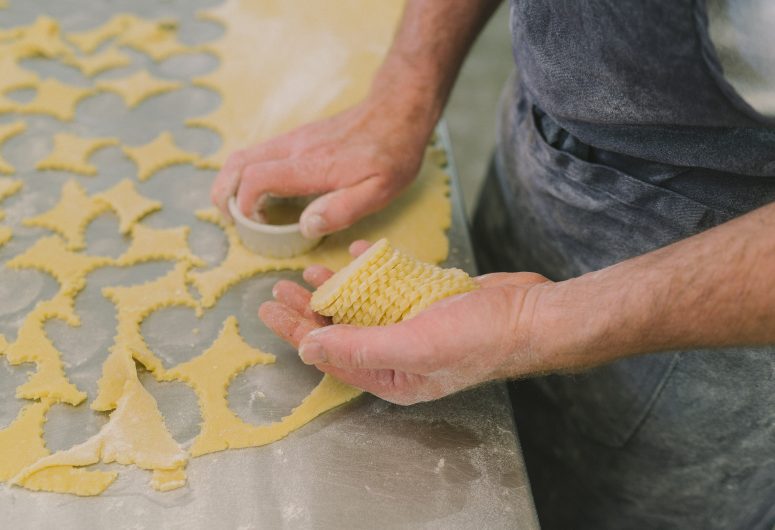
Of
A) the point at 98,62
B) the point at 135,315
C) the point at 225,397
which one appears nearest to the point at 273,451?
the point at 225,397

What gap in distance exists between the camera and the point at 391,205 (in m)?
1.55

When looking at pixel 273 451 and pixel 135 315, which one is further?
pixel 135 315

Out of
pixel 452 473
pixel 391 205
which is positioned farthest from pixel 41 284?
pixel 452 473

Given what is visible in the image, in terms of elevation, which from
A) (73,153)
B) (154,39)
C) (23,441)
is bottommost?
(23,441)

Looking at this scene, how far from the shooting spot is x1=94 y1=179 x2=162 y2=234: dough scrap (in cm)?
147

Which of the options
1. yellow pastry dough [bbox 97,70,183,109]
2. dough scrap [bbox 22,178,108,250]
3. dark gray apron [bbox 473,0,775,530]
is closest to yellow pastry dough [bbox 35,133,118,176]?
dough scrap [bbox 22,178,108,250]

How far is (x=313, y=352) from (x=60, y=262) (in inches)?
Result: 25.9

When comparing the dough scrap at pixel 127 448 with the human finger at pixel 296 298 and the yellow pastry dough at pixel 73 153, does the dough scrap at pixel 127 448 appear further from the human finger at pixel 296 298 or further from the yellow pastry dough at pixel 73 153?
the yellow pastry dough at pixel 73 153

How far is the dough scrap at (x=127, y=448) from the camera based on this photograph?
1057 millimetres

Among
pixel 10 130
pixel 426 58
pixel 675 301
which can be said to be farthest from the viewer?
pixel 10 130

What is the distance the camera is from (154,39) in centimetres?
195

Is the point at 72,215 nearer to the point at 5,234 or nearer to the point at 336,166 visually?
the point at 5,234

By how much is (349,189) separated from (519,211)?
42 centimetres

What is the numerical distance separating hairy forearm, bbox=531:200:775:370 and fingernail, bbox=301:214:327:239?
1.67 ft
